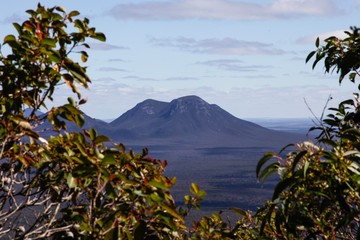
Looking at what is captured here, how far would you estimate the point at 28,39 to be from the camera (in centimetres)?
344

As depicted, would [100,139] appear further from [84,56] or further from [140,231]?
[84,56]

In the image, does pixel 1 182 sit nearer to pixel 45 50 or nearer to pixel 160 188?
pixel 45 50

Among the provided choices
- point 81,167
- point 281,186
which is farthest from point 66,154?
point 281,186

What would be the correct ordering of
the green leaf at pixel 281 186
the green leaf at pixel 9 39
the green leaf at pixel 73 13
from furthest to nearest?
the green leaf at pixel 73 13 → the green leaf at pixel 9 39 → the green leaf at pixel 281 186

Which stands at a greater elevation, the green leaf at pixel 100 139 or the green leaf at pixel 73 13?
the green leaf at pixel 73 13

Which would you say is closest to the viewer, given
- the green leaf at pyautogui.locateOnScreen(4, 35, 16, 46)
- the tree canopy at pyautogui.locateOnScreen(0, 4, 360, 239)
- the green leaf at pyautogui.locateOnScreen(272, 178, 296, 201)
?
the green leaf at pyautogui.locateOnScreen(272, 178, 296, 201)

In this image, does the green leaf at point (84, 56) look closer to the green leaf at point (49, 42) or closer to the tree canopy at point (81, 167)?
the tree canopy at point (81, 167)

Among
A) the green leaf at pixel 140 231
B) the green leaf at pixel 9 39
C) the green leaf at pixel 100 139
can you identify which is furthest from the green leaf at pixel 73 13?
the green leaf at pixel 140 231

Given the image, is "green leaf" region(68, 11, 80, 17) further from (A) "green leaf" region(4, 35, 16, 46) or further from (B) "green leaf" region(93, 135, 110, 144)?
(B) "green leaf" region(93, 135, 110, 144)

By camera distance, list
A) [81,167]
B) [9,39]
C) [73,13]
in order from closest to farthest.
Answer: [81,167]
[9,39]
[73,13]

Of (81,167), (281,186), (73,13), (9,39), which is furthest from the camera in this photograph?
(73,13)

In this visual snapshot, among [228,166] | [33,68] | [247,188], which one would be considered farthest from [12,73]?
[228,166]

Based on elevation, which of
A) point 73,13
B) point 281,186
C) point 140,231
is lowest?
point 140,231

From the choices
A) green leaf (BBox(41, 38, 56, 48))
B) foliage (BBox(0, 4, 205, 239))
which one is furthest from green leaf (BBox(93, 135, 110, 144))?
green leaf (BBox(41, 38, 56, 48))
